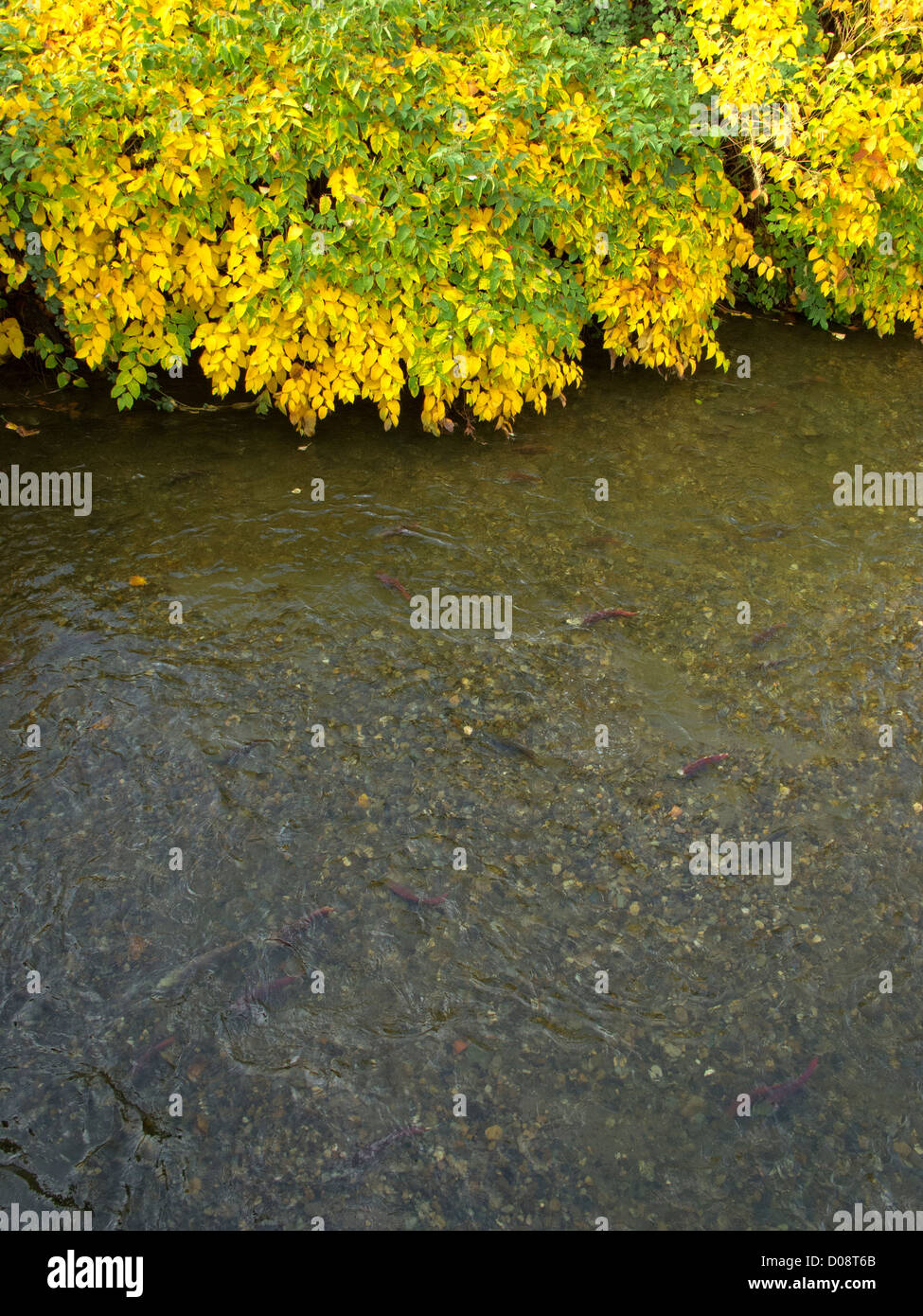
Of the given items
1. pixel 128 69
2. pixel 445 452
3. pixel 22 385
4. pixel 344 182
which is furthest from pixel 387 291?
pixel 22 385

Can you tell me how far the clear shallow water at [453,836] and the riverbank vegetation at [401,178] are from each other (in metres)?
0.86

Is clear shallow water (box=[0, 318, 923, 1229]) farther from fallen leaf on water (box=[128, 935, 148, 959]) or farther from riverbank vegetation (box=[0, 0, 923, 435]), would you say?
riverbank vegetation (box=[0, 0, 923, 435])

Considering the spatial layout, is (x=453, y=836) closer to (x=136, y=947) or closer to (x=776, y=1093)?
(x=136, y=947)

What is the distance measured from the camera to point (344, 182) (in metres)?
5.46

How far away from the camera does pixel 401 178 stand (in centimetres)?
559
